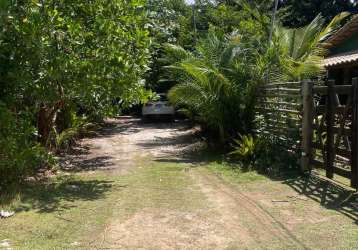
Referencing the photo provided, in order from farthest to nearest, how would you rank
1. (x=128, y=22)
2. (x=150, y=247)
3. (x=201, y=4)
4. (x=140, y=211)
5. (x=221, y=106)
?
(x=201, y=4)
(x=221, y=106)
(x=128, y=22)
(x=140, y=211)
(x=150, y=247)

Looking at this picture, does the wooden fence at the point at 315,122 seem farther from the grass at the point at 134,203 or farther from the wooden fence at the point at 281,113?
the grass at the point at 134,203

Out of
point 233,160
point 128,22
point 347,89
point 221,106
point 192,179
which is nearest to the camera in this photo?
point 347,89

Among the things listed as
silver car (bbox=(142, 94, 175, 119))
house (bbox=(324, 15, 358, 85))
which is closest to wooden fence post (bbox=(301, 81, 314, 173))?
house (bbox=(324, 15, 358, 85))

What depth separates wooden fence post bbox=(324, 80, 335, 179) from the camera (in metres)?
8.53

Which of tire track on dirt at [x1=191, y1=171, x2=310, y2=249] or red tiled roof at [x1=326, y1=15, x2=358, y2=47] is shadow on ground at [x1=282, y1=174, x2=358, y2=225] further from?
red tiled roof at [x1=326, y1=15, x2=358, y2=47]

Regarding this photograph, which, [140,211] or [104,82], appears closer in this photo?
[140,211]

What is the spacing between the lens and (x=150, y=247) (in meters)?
5.64

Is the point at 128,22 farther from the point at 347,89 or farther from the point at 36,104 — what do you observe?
the point at 347,89

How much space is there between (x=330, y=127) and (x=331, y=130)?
0.18 ft

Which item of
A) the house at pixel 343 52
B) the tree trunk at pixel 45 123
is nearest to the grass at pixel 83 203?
the tree trunk at pixel 45 123

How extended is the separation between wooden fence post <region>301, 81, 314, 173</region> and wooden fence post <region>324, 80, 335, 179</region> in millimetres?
858

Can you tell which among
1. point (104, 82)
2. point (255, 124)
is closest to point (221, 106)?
point (255, 124)

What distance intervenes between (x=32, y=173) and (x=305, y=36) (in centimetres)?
850

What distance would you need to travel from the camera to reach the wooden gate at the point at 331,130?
771cm
